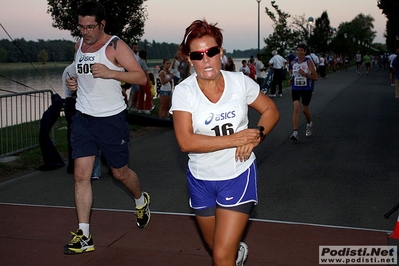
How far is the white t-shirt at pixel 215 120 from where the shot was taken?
3.56m

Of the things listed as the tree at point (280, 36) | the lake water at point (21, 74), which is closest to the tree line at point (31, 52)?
the lake water at point (21, 74)

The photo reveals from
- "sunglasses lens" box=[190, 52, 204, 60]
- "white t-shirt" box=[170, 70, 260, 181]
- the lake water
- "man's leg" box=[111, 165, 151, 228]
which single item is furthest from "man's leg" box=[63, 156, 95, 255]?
the lake water

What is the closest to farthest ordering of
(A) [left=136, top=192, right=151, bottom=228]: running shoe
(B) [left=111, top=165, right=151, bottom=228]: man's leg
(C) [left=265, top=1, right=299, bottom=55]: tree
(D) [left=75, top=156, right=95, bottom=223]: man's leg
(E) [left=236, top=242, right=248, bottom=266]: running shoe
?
(E) [left=236, top=242, right=248, bottom=266]: running shoe < (D) [left=75, top=156, right=95, bottom=223]: man's leg < (B) [left=111, top=165, right=151, bottom=228]: man's leg < (A) [left=136, top=192, right=151, bottom=228]: running shoe < (C) [left=265, top=1, right=299, bottom=55]: tree

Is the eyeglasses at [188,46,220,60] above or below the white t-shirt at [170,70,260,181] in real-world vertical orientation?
above

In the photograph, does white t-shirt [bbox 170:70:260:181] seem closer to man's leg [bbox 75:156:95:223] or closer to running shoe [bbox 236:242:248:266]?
running shoe [bbox 236:242:248:266]

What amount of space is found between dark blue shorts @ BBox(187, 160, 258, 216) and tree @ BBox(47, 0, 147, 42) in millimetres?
14809

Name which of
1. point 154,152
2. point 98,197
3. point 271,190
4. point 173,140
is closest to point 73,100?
point 98,197

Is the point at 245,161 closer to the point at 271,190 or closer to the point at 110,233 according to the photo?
the point at 110,233

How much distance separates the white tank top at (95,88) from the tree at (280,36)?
3717cm

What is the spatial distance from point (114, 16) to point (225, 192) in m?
15.8

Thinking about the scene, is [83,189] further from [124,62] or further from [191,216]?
[191,216]

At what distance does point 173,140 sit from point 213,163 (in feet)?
27.3

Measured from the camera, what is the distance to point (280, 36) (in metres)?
41.4

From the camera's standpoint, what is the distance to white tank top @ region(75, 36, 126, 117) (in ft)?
17.0
